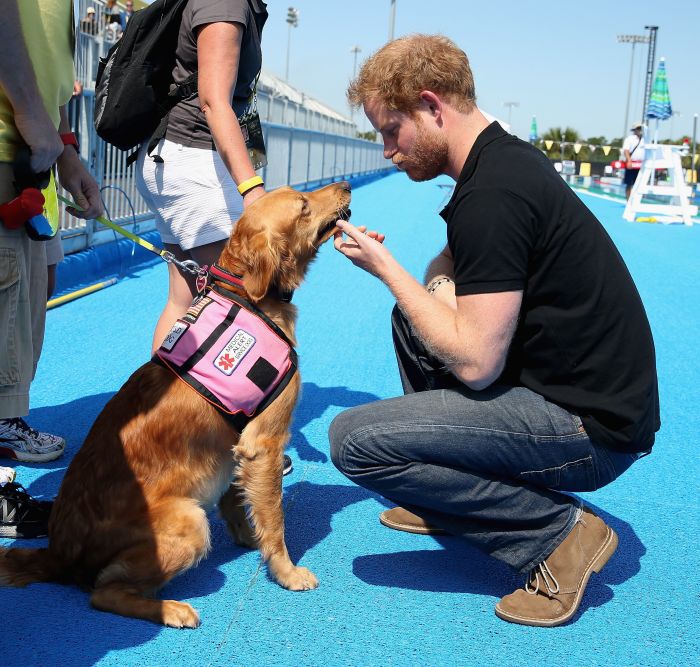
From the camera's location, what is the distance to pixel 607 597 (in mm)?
2887

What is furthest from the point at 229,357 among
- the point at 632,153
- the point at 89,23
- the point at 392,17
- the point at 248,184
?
the point at 392,17

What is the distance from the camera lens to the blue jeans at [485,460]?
8.53 feet

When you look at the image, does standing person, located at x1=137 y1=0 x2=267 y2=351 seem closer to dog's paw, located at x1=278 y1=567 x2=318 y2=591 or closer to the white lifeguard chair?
dog's paw, located at x1=278 y1=567 x2=318 y2=591

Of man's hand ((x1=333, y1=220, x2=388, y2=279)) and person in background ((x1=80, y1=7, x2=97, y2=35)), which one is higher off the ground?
person in background ((x1=80, y1=7, x2=97, y2=35))

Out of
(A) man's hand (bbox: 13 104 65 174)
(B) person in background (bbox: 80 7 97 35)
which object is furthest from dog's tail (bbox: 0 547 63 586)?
(B) person in background (bbox: 80 7 97 35)

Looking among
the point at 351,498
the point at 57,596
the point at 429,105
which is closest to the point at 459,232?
the point at 429,105

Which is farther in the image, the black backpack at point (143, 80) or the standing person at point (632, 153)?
the standing person at point (632, 153)

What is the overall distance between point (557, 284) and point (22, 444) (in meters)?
2.63

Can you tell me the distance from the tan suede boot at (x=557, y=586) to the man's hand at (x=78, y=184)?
2.37 m

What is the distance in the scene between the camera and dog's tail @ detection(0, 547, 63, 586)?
2.62 m

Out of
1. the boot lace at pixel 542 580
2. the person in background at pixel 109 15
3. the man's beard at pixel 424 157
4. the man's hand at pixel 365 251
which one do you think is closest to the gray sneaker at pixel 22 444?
the man's hand at pixel 365 251

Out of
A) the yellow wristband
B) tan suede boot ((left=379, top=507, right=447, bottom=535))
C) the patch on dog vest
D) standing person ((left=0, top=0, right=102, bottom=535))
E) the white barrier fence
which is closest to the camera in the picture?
standing person ((left=0, top=0, right=102, bottom=535))

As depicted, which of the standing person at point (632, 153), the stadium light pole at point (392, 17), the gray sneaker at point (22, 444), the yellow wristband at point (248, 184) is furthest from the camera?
the stadium light pole at point (392, 17)

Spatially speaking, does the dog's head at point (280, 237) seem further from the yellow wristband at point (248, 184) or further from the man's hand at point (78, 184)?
the man's hand at point (78, 184)
